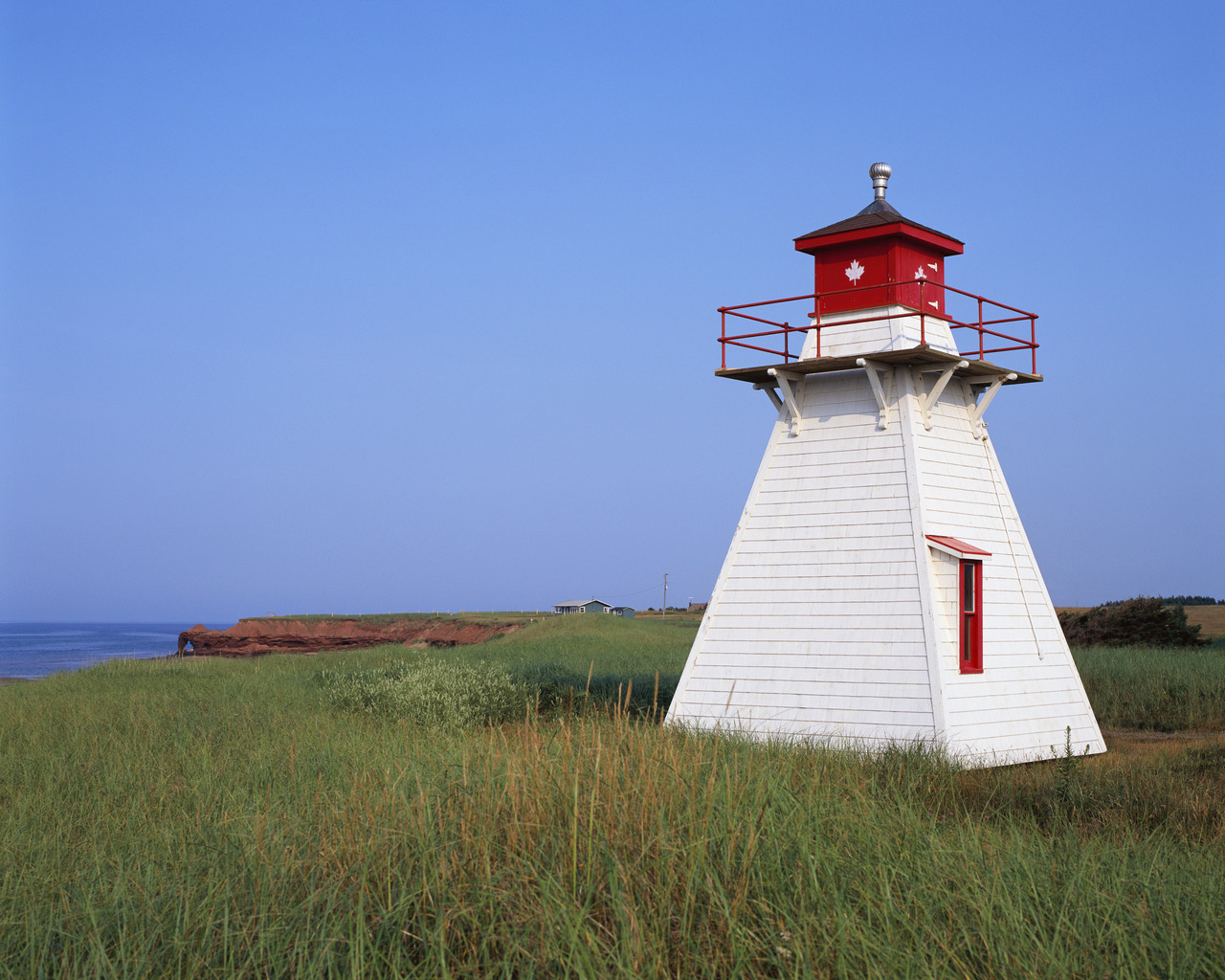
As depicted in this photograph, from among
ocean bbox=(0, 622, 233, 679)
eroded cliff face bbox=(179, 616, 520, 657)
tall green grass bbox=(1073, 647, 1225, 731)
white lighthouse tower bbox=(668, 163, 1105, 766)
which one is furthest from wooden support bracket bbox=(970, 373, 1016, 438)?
eroded cliff face bbox=(179, 616, 520, 657)

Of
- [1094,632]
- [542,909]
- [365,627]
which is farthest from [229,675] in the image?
[365,627]

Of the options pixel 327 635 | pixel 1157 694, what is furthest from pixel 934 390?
pixel 327 635

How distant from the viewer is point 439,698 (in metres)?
18.2

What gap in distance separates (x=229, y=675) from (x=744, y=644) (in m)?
16.5

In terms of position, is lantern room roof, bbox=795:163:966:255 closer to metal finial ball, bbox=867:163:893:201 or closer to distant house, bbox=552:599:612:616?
metal finial ball, bbox=867:163:893:201

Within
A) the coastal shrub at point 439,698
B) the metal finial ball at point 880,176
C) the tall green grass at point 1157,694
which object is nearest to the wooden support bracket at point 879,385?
the metal finial ball at point 880,176

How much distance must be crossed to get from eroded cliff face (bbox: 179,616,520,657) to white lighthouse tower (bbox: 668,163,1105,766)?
50128 millimetres

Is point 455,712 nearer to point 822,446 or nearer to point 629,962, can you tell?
point 822,446

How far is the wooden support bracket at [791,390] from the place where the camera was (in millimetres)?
16994

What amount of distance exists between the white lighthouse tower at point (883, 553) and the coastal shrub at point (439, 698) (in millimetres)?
3791

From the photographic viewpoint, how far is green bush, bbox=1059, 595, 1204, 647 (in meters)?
41.8

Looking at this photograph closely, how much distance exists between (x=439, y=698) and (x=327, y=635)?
58147 mm

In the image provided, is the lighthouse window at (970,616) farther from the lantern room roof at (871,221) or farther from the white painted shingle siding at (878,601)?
the lantern room roof at (871,221)

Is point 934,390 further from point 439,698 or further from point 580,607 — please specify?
point 580,607
